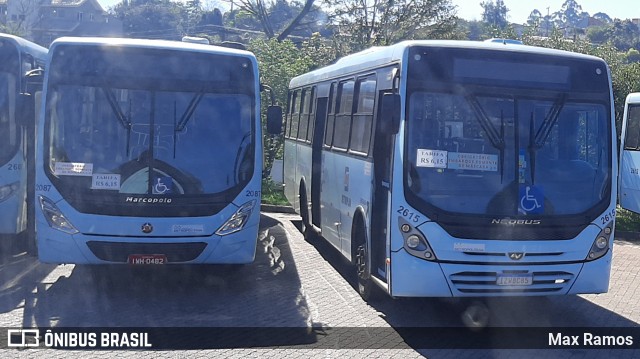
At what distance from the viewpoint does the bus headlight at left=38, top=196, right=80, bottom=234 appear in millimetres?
9539

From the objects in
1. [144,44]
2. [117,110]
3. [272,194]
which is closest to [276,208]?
[272,194]

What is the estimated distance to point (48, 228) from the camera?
9578 millimetres

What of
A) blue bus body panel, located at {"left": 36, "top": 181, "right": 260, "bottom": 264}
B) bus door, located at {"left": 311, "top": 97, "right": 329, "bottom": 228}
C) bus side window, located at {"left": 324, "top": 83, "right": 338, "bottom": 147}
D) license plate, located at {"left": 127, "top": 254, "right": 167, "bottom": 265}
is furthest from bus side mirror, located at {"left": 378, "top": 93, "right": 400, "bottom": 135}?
bus door, located at {"left": 311, "top": 97, "right": 329, "bottom": 228}

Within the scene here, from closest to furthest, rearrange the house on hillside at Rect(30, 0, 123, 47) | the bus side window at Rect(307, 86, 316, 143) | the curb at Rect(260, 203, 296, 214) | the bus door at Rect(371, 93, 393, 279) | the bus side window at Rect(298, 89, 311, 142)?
1. the bus door at Rect(371, 93, 393, 279)
2. the bus side window at Rect(307, 86, 316, 143)
3. the bus side window at Rect(298, 89, 311, 142)
4. the curb at Rect(260, 203, 296, 214)
5. the house on hillside at Rect(30, 0, 123, 47)

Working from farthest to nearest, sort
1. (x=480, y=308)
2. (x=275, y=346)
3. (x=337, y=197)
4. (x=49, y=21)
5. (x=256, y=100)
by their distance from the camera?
(x=49, y=21), (x=337, y=197), (x=256, y=100), (x=480, y=308), (x=275, y=346)

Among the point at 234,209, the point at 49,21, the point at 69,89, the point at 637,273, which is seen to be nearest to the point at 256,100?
the point at 234,209

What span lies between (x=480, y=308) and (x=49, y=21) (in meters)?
91.0

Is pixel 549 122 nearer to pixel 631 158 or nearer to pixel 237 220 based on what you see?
pixel 237 220

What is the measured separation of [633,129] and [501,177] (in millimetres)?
10824

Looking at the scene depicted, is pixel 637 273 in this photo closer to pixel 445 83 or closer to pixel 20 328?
pixel 445 83

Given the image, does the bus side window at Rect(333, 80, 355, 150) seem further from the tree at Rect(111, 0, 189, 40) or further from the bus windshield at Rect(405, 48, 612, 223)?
the tree at Rect(111, 0, 189, 40)

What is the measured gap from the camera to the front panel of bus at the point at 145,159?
9578mm

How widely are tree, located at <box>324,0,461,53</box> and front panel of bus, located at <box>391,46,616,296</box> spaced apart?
21.6 m

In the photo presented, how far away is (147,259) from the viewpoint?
9680 millimetres
